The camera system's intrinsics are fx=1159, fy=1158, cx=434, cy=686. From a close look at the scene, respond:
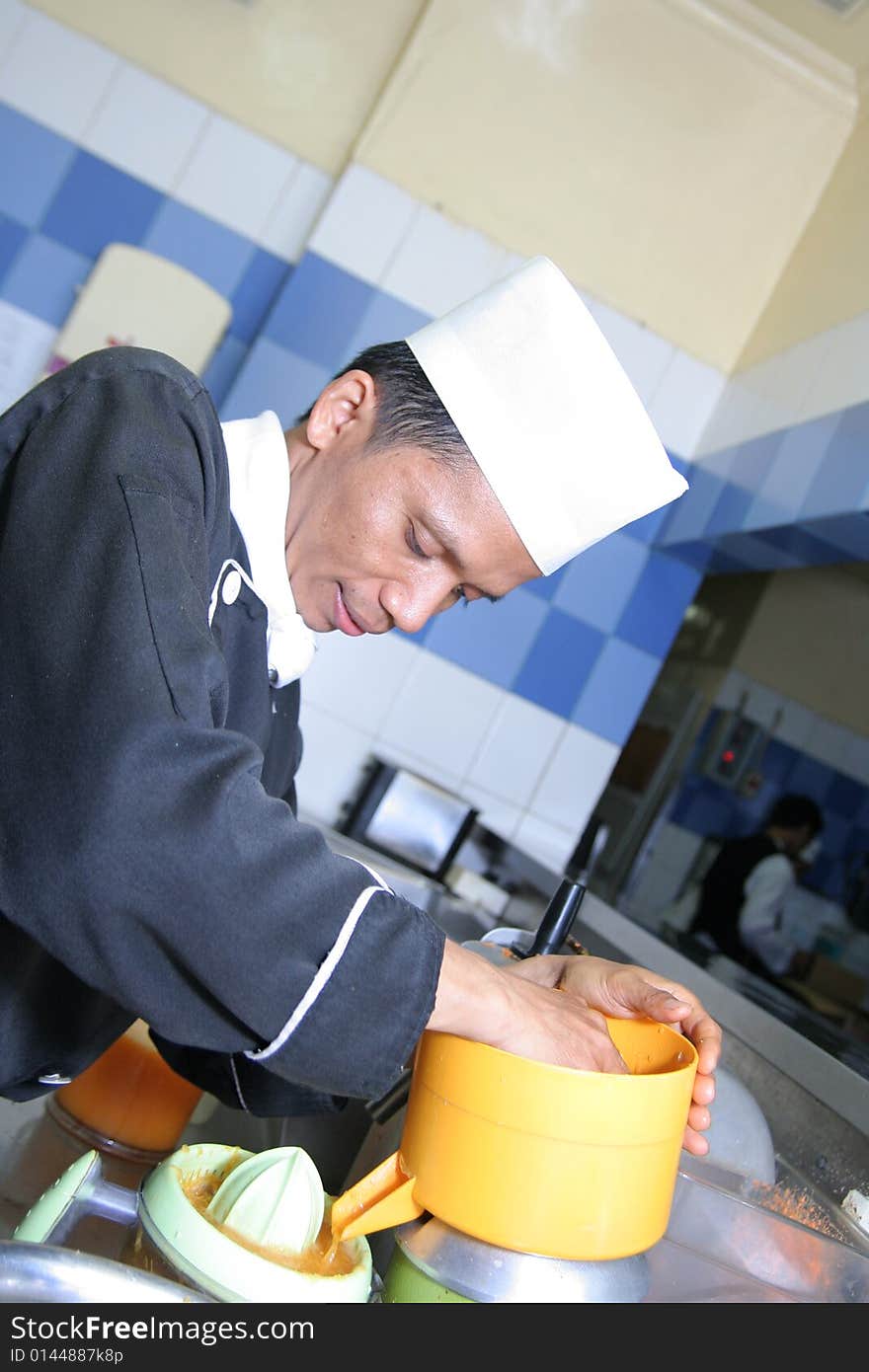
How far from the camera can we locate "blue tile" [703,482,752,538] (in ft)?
8.38

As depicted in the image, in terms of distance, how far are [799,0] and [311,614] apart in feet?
7.95

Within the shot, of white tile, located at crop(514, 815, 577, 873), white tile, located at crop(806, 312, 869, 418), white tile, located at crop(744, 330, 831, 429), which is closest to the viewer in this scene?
white tile, located at crop(806, 312, 869, 418)


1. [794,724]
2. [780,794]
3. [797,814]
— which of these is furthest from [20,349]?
[780,794]

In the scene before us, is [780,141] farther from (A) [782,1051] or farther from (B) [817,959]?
(B) [817,959]

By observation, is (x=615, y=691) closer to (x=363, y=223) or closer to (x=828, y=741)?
(x=363, y=223)

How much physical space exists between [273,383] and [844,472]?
1347mm

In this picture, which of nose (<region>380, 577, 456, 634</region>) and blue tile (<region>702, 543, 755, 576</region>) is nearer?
nose (<region>380, 577, 456, 634</region>)

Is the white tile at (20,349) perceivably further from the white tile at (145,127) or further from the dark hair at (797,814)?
the dark hair at (797,814)

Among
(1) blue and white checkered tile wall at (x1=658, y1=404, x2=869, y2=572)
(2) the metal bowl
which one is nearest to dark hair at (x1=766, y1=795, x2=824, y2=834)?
(1) blue and white checkered tile wall at (x1=658, y1=404, x2=869, y2=572)

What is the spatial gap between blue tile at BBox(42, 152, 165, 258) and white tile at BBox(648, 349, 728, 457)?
1.36 m

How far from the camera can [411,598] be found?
1.05 metres

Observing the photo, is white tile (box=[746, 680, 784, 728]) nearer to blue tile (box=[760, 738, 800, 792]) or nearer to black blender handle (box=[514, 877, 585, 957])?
blue tile (box=[760, 738, 800, 792])

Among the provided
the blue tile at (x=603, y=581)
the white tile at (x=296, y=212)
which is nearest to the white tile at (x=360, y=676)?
the blue tile at (x=603, y=581)
